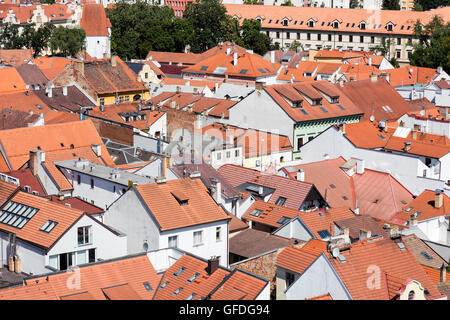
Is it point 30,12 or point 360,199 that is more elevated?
point 30,12

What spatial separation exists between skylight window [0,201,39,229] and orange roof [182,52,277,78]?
46004 millimetres

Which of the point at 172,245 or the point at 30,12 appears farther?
the point at 30,12

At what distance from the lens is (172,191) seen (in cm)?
2923

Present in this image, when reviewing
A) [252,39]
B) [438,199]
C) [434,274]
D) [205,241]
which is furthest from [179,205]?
[252,39]

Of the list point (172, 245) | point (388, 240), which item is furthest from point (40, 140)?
point (388, 240)

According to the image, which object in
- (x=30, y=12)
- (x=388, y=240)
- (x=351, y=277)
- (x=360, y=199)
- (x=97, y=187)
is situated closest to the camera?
(x=351, y=277)

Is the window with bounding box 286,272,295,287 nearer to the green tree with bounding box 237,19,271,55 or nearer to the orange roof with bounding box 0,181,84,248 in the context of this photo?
the orange roof with bounding box 0,181,84,248

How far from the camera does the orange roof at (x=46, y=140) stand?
39.9m

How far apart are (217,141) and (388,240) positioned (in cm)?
2092

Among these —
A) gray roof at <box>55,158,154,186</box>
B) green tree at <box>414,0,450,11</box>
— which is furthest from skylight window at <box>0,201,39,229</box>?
green tree at <box>414,0,450,11</box>

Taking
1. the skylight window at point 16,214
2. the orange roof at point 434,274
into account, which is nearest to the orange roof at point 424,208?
the orange roof at point 434,274

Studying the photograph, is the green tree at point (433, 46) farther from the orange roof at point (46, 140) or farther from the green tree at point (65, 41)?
the orange roof at point (46, 140)

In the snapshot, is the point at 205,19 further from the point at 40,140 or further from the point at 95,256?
the point at 95,256

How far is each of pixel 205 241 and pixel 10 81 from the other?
4227 centimetres
